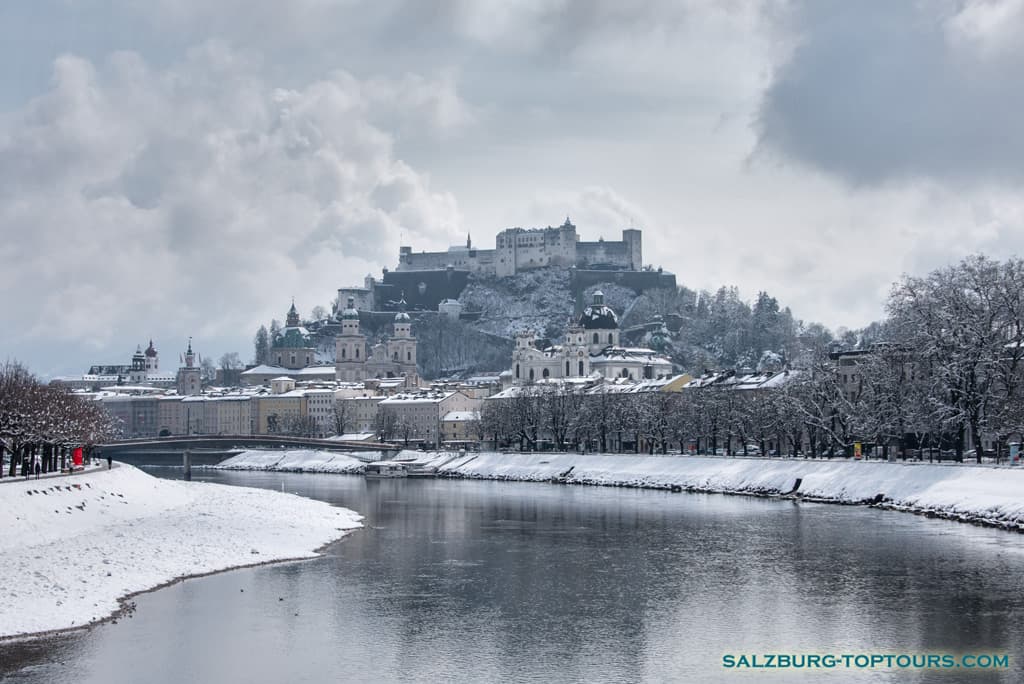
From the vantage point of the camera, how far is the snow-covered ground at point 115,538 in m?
32.4

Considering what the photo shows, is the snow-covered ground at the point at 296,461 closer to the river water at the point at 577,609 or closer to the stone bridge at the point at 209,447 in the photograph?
the stone bridge at the point at 209,447

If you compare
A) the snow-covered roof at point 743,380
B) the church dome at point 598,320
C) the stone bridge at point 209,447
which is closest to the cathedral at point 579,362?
the church dome at point 598,320

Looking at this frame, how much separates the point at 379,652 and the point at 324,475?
289 feet

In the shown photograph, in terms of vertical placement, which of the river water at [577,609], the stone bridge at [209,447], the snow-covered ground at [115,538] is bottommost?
the river water at [577,609]

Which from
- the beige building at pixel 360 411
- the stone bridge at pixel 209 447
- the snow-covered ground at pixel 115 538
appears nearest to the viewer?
the snow-covered ground at pixel 115 538

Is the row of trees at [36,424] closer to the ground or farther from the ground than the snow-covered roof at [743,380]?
closer to the ground

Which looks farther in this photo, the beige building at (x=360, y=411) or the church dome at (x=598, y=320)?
the church dome at (x=598, y=320)

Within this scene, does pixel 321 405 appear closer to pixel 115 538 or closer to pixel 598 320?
pixel 598 320

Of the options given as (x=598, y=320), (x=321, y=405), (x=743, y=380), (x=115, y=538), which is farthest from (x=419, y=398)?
(x=115, y=538)

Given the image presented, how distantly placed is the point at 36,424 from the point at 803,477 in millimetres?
37898

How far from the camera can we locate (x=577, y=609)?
33.6m

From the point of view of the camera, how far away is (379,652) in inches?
1123

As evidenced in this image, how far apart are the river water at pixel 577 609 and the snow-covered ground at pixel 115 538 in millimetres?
1275

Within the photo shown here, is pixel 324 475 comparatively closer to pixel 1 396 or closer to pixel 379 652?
pixel 1 396
